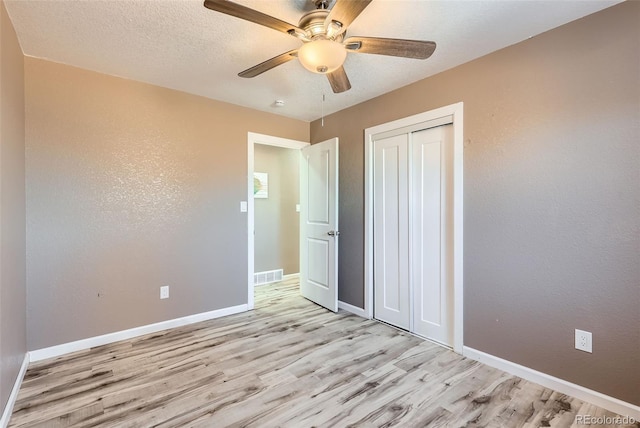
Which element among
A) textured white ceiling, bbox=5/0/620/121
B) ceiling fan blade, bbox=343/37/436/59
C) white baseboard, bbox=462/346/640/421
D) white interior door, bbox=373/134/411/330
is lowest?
white baseboard, bbox=462/346/640/421

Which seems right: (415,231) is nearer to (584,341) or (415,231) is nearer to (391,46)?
(584,341)

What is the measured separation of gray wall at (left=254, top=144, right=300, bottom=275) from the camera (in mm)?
4762

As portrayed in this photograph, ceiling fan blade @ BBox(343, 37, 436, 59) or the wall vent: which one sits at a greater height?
ceiling fan blade @ BBox(343, 37, 436, 59)

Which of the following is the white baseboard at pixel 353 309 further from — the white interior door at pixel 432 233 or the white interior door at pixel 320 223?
the white interior door at pixel 432 233

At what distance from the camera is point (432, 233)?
2.71m

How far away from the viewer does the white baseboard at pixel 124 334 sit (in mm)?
2381

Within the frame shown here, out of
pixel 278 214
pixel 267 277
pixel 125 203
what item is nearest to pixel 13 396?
pixel 125 203

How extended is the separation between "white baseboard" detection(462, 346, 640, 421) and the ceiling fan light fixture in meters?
2.38

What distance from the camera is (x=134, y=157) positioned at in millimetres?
2762

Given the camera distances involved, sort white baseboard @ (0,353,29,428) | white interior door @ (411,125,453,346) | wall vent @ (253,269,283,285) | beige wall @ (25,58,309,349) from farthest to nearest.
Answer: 1. wall vent @ (253,269,283,285)
2. white interior door @ (411,125,453,346)
3. beige wall @ (25,58,309,349)
4. white baseboard @ (0,353,29,428)

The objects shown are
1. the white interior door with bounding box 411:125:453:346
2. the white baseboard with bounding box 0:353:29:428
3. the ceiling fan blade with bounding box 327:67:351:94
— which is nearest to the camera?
the white baseboard with bounding box 0:353:29:428

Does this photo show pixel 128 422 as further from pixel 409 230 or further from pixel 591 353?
pixel 591 353

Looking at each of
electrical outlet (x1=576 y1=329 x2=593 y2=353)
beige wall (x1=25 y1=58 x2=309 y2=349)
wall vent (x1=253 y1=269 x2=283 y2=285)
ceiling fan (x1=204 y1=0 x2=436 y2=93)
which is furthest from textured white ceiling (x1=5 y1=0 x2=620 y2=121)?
wall vent (x1=253 y1=269 x2=283 y2=285)

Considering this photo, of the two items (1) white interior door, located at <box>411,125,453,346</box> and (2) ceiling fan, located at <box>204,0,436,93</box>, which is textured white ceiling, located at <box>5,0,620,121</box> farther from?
(1) white interior door, located at <box>411,125,453,346</box>
